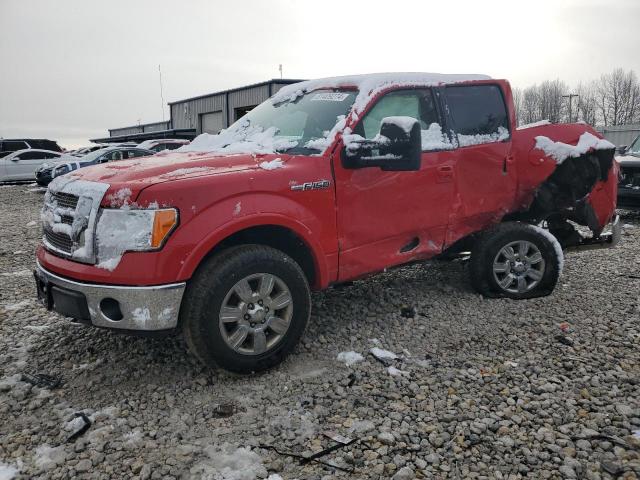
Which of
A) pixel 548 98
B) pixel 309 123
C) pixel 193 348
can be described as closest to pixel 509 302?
pixel 309 123

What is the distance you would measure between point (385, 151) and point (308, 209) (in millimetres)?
704

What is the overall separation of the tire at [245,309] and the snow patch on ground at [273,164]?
0.53m

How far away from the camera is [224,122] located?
32219mm

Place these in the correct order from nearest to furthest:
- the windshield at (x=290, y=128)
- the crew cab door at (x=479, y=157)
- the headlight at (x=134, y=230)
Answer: the headlight at (x=134, y=230) < the windshield at (x=290, y=128) < the crew cab door at (x=479, y=157)

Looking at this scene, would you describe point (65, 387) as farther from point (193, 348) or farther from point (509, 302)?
point (509, 302)

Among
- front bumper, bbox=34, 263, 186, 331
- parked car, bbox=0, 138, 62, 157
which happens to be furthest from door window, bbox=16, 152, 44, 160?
front bumper, bbox=34, 263, 186, 331

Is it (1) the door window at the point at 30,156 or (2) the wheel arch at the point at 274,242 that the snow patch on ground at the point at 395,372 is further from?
(1) the door window at the point at 30,156

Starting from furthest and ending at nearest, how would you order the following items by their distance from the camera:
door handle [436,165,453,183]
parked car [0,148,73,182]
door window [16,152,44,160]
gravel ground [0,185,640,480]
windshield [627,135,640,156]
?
door window [16,152,44,160] → parked car [0,148,73,182] → windshield [627,135,640,156] → door handle [436,165,453,183] → gravel ground [0,185,640,480]

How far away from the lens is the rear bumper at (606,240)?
17.5 feet

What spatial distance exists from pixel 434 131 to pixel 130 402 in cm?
307

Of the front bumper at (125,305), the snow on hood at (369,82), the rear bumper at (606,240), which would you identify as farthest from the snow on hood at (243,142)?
the rear bumper at (606,240)

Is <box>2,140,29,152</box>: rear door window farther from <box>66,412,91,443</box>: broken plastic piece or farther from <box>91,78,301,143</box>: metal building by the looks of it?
<box>66,412,91,443</box>: broken plastic piece

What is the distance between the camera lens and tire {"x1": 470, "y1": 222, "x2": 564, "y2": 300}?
467cm

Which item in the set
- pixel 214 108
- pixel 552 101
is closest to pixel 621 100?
pixel 552 101
